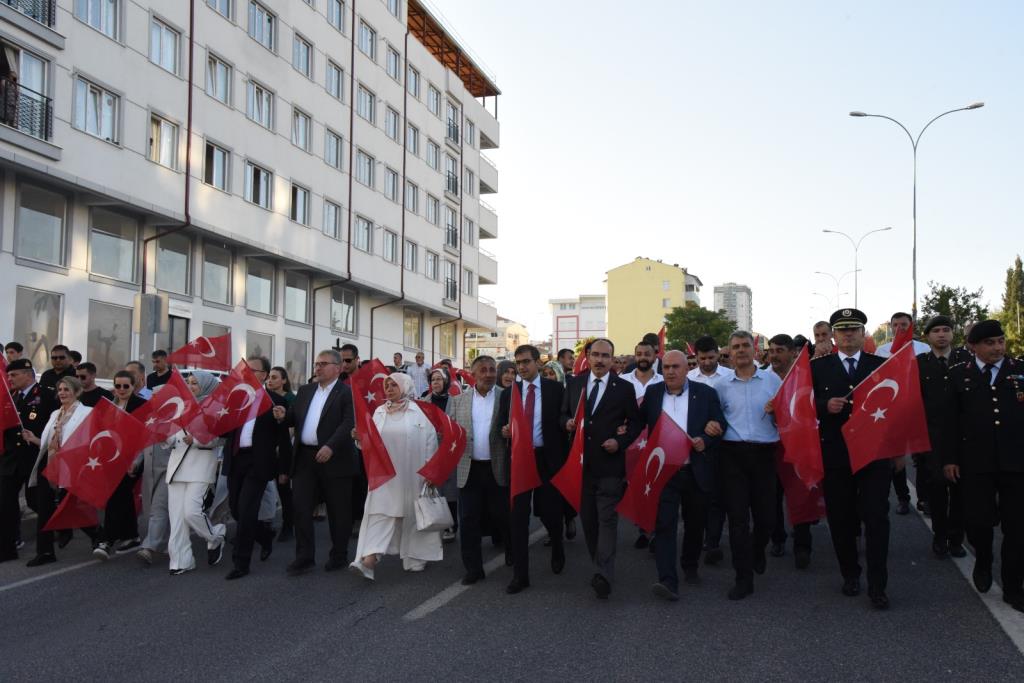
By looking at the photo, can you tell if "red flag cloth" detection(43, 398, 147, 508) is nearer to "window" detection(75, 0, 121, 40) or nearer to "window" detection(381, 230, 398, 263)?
"window" detection(75, 0, 121, 40)

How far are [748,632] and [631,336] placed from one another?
127206mm

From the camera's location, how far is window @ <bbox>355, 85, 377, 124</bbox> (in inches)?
1575

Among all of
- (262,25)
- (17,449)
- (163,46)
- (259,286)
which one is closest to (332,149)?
(262,25)

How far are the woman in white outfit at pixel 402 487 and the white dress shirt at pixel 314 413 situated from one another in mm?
521

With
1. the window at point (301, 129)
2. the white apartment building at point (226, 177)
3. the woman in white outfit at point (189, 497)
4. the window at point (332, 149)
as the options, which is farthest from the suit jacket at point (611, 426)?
the window at point (332, 149)

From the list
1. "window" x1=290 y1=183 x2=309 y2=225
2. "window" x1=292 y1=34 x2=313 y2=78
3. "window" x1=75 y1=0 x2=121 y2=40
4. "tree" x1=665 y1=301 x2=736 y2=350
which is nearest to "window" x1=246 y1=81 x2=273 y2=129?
"window" x1=292 y1=34 x2=313 y2=78

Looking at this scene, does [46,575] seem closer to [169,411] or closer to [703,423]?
[169,411]

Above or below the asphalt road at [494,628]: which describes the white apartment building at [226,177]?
above

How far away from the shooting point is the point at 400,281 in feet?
143

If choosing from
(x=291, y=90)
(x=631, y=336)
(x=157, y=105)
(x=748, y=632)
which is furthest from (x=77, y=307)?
(x=631, y=336)

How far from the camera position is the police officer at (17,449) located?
396 inches

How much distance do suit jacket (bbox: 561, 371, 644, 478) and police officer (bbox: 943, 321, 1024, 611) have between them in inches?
93.7

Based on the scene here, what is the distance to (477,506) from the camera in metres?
8.64

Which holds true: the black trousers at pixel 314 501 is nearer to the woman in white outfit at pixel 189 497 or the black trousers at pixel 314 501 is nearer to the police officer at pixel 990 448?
the woman in white outfit at pixel 189 497
